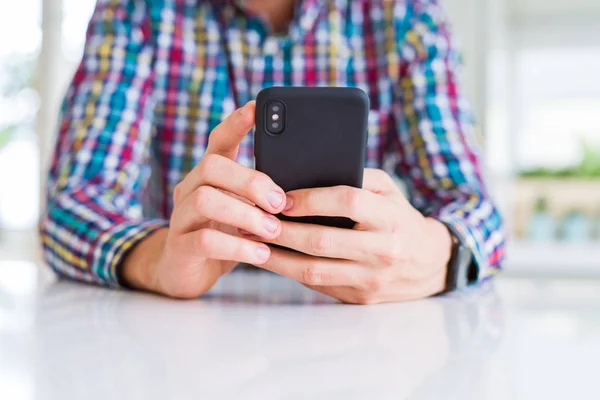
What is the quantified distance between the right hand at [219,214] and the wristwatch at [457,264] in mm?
288

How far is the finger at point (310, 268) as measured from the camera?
0.68 m

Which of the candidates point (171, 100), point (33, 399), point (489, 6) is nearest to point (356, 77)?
point (171, 100)

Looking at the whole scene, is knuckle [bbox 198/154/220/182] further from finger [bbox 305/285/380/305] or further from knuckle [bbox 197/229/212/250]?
finger [bbox 305/285/380/305]

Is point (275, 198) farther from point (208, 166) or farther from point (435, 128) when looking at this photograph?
point (435, 128)

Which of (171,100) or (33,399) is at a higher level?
(171,100)

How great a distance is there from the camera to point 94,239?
873 millimetres

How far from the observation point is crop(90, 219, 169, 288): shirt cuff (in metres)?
0.83

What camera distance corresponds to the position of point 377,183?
2.31ft

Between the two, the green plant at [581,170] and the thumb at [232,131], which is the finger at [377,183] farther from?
the green plant at [581,170]

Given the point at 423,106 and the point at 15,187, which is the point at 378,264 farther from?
the point at 15,187

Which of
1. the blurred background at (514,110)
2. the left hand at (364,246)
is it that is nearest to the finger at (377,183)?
the left hand at (364,246)

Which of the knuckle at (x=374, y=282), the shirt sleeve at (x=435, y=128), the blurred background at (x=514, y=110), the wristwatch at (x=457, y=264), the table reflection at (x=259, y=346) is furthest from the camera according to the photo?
the blurred background at (x=514, y=110)

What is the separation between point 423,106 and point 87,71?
1.92ft

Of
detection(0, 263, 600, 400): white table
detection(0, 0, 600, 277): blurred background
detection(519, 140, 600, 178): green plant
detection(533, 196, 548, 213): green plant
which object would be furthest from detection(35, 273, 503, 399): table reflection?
detection(519, 140, 600, 178): green plant
